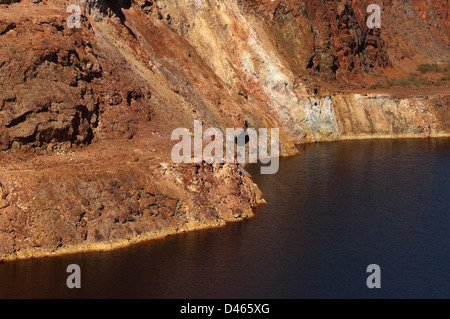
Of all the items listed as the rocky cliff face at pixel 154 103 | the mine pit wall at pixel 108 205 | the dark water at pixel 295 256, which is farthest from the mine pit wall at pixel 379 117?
the mine pit wall at pixel 108 205

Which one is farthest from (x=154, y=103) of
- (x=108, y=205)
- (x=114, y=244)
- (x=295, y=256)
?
(x=295, y=256)

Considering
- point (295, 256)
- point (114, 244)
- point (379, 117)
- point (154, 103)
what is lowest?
point (295, 256)

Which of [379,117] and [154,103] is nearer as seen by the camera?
[154,103]

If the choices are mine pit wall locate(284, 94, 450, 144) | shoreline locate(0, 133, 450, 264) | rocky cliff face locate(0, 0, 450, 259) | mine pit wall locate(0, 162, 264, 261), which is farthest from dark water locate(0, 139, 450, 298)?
mine pit wall locate(284, 94, 450, 144)

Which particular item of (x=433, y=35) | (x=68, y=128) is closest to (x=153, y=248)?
(x=68, y=128)

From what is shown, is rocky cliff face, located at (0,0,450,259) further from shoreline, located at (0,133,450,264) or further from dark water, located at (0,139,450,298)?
dark water, located at (0,139,450,298)

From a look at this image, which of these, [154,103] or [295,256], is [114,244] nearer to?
[295,256]
